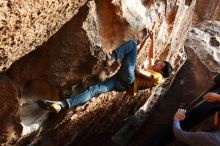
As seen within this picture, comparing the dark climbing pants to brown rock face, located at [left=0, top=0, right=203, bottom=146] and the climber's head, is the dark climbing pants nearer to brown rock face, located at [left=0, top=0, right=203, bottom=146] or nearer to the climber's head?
brown rock face, located at [left=0, top=0, right=203, bottom=146]

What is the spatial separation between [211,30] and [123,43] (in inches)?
136

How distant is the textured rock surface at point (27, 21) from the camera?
7.49ft

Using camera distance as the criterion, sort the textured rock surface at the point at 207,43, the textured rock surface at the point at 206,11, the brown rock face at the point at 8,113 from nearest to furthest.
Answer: the brown rock face at the point at 8,113 → the textured rock surface at the point at 207,43 → the textured rock surface at the point at 206,11

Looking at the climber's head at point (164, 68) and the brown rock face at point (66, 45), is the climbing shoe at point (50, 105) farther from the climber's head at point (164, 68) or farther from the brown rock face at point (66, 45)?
the climber's head at point (164, 68)

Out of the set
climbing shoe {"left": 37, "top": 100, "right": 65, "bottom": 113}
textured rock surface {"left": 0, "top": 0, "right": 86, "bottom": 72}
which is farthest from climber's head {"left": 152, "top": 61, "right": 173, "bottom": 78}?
textured rock surface {"left": 0, "top": 0, "right": 86, "bottom": 72}

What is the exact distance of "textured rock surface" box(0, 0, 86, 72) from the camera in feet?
7.49

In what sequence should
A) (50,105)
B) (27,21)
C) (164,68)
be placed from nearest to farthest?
(27,21), (50,105), (164,68)

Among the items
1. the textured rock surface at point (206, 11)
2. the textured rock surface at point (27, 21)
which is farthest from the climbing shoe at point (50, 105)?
the textured rock surface at point (206, 11)

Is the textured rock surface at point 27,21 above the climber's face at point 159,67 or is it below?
above

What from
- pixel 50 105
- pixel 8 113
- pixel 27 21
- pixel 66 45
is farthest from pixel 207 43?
pixel 27 21

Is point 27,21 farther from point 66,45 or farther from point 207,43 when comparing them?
point 207,43

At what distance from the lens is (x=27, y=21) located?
2438 mm

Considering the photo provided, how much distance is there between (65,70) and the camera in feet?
10.7

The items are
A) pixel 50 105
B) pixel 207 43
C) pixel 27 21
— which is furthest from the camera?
pixel 207 43
